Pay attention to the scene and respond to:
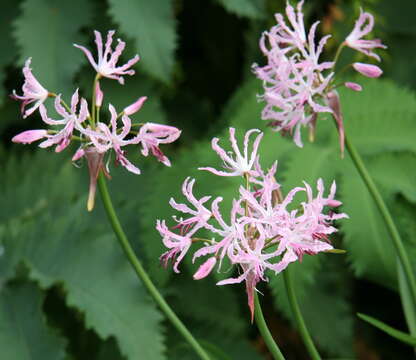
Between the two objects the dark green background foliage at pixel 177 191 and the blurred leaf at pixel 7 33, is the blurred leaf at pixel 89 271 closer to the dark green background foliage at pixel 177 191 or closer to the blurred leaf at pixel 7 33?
the dark green background foliage at pixel 177 191

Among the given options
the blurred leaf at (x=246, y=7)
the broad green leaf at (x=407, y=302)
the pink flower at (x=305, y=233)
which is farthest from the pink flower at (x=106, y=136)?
the blurred leaf at (x=246, y=7)

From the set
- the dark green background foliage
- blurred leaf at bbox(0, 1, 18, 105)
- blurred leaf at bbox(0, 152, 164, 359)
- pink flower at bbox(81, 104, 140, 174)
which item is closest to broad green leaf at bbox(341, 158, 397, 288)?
the dark green background foliage

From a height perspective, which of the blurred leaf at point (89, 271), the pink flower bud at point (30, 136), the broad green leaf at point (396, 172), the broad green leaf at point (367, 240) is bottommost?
the blurred leaf at point (89, 271)

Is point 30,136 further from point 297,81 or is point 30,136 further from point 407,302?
point 407,302

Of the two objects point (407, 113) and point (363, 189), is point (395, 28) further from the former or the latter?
point (363, 189)

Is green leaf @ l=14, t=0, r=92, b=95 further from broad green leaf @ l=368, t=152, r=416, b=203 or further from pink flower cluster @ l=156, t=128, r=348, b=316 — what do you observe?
pink flower cluster @ l=156, t=128, r=348, b=316

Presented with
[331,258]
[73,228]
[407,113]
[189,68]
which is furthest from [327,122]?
[189,68]

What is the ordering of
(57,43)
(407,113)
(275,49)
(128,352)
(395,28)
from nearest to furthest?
1. (275,49)
2. (128,352)
3. (407,113)
4. (57,43)
5. (395,28)
